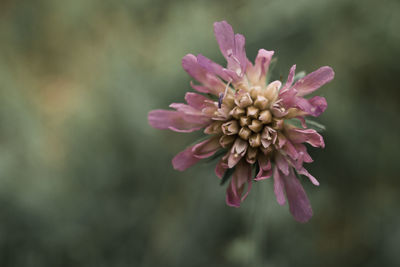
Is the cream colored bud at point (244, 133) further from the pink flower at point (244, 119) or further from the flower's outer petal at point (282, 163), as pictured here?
the flower's outer petal at point (282, 163)

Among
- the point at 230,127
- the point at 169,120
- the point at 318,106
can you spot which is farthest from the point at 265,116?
the point at 169,120

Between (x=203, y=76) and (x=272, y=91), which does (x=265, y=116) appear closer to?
(x=272, y=91)

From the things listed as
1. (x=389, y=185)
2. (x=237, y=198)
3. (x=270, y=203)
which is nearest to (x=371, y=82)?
(x=389, y=185)

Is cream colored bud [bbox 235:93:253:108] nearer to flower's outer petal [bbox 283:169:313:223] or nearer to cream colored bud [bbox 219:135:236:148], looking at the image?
cream colored bud [bbox 219:135:236:148]

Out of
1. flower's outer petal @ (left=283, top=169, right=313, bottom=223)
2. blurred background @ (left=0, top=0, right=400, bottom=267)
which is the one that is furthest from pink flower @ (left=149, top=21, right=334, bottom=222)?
blurred background @ (left=0, top=0, right=400, bottom=267)

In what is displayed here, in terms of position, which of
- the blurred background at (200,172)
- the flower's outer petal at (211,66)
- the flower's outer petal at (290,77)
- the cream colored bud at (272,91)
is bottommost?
the blurred background at (200,172)

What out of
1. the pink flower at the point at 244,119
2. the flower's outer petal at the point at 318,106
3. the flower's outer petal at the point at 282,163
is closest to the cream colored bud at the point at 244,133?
the pink flower at the point at 244,119

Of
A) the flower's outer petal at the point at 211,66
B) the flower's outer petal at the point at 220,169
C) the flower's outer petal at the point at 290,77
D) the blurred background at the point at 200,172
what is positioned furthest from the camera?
the blurred background at the point at 200,172

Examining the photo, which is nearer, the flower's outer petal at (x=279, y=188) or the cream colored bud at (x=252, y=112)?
the flower's outer petal at (x=279, y=188)
